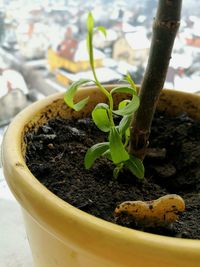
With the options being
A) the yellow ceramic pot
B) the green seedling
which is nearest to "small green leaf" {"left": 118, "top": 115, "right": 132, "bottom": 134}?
the green seedling

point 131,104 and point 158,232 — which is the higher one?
point 131,104

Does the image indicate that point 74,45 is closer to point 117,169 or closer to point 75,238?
point 117,169

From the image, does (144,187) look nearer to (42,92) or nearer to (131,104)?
(131,104)

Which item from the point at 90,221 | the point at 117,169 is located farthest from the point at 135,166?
the point at 90,221

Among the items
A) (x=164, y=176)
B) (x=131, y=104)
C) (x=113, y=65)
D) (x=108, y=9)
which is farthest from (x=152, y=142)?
(x=108, y=9)

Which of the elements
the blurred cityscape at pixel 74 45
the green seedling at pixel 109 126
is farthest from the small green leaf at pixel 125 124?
the blurred cityscape at pixel 74 45

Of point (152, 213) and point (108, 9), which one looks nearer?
point (152, 213)
